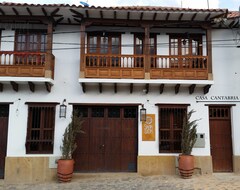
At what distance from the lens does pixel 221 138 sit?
1088 cm

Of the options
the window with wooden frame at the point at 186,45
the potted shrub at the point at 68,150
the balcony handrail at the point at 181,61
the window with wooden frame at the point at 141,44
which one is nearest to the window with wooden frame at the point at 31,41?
the potted shrub at the point at 68,150

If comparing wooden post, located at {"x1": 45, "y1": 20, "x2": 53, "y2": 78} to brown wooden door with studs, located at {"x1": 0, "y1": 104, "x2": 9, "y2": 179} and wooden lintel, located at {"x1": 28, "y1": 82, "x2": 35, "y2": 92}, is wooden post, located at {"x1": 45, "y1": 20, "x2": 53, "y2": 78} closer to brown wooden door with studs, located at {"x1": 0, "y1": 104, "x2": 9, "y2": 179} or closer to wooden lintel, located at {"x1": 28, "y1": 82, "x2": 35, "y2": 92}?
wooden lintel, located at {"x1": 28, "y1": 82, "x2": 35, "y2": 92}

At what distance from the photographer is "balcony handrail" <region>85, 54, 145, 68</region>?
1029cm

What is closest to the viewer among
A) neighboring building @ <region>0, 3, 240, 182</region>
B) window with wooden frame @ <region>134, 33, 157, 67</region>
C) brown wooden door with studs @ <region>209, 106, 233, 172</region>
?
neighboring building @ <region>0, 3, 240, 182</region>

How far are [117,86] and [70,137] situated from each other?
2.87m

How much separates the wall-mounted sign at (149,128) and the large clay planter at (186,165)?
4.90 feet

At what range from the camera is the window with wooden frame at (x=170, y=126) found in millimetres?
10555

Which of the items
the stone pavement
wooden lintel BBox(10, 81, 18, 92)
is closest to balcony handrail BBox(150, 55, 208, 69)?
the stone pavement

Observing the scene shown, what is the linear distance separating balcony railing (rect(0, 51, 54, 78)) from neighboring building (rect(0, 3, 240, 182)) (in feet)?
0.13

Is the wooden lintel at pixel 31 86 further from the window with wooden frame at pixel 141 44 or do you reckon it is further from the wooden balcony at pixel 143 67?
the window with wooden frame at pixel 141 44

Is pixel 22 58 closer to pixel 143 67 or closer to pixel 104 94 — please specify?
pixel 104 94

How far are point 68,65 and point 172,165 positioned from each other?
610cm

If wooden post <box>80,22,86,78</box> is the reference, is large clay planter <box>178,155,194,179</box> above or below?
below

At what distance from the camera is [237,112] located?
10.8 m
